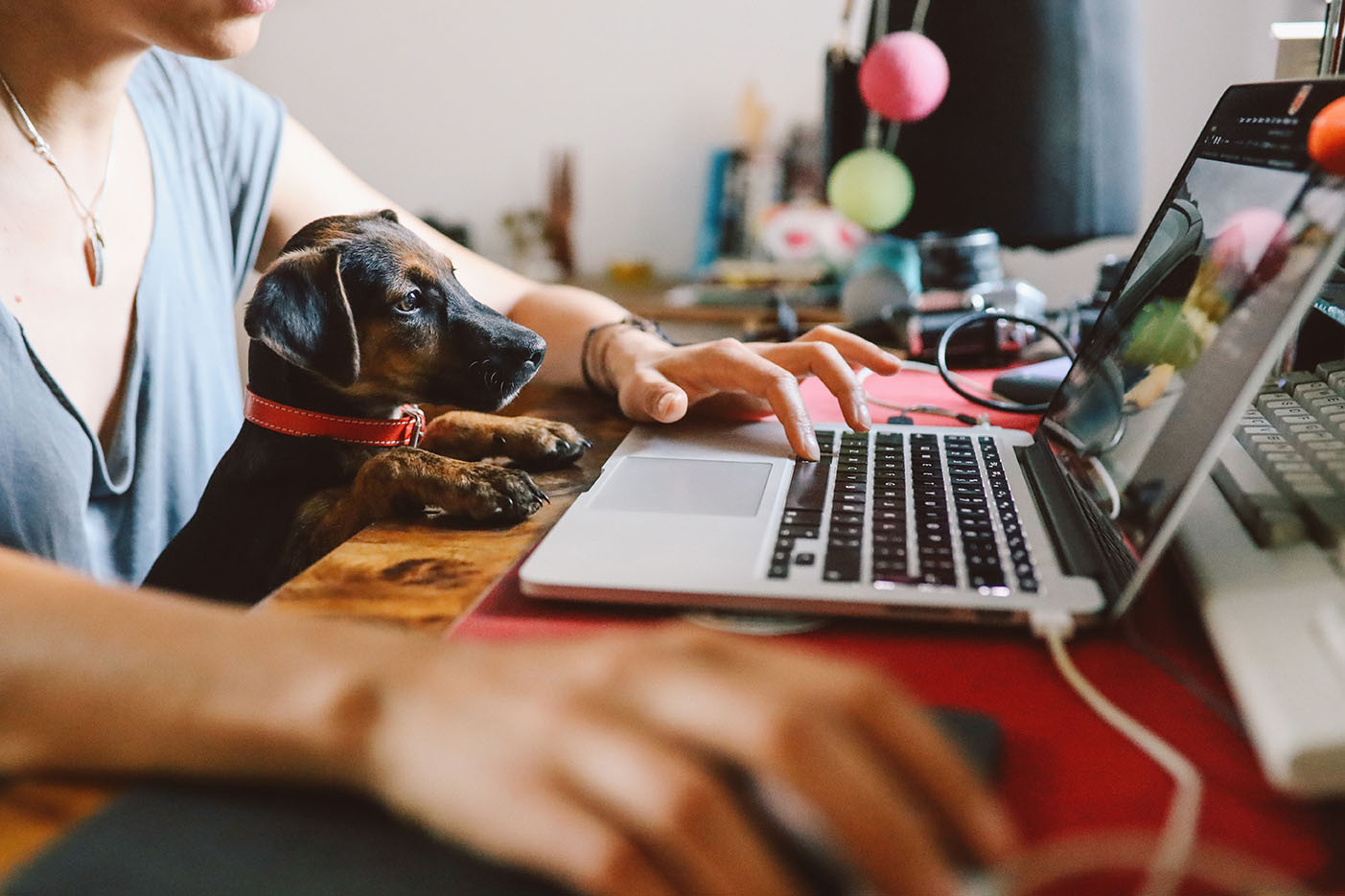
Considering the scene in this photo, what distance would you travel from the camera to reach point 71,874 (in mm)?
358

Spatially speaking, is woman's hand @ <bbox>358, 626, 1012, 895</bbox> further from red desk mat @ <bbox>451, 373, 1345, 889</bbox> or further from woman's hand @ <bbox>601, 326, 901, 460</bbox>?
woman's hand @ <bbox>601, 326, 901, 460</bbox>

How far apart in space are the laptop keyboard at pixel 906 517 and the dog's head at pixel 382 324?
306 millimetres

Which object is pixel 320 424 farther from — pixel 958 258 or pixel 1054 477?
pixel 958 258

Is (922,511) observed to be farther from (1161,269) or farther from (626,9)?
(626,9)

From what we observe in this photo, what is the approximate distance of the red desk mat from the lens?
15.6 inches

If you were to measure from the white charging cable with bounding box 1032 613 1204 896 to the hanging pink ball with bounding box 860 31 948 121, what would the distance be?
1.01m

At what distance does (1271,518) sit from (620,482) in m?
0.45

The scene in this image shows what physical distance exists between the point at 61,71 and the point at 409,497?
525 millimetres

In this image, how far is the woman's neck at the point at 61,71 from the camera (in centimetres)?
86

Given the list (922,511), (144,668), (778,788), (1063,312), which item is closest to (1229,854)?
(778,788)

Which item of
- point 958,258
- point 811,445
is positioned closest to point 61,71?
point 811,445

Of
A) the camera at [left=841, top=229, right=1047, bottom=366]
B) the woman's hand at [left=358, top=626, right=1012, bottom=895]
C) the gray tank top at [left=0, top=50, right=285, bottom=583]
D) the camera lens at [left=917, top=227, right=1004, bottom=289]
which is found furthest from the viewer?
the camera lens at [left=917, top=227, right=1004, bottom=289]

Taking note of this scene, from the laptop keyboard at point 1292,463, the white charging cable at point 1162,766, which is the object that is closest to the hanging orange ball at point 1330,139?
the laptop keyboard at point 1292,463

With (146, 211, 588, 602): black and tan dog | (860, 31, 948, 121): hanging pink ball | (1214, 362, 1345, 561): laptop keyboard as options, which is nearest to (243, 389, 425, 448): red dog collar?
(146, 211, 588, 602): black and tan dog
